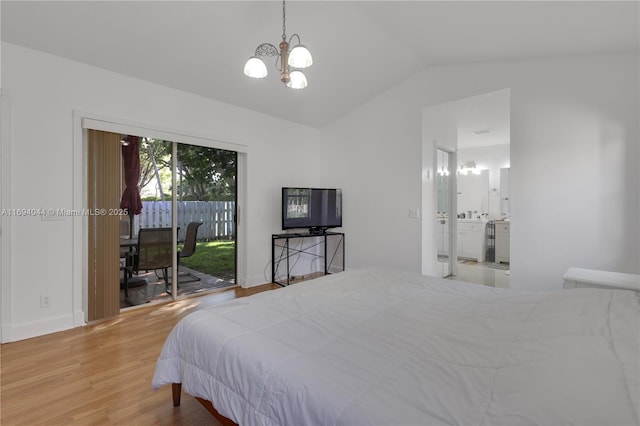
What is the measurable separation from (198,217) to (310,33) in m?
2.66

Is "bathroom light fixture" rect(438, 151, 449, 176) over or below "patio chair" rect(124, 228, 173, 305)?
over

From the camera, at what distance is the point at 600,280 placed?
2266mm

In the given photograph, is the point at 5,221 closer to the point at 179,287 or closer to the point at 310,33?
the point at 179,287

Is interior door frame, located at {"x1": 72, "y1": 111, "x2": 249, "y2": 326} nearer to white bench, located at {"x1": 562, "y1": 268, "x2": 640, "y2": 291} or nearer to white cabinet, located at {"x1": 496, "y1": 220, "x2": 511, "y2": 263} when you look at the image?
white bench, located at {"x1": 562, "y1": 268, "x2": 640, "y2": 291}

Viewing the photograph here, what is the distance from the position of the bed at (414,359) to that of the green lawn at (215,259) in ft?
Result: 8.38

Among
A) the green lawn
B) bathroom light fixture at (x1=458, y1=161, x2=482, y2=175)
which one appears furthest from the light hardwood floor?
bathroom light fixture at (x1=458, y1=161, x2=482, y2=175)

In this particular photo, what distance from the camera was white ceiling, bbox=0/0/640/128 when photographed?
2.39 m

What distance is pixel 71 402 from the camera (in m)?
1.82

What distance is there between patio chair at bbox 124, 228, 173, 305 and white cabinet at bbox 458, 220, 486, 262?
18.8ft

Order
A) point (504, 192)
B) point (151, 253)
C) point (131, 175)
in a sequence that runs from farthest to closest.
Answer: point (504, 192) → point (151, 253) → point (131, 175)

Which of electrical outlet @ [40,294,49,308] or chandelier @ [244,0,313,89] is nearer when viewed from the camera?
chandelier @ [244,0,313,89]

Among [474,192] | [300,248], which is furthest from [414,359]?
[474,192]

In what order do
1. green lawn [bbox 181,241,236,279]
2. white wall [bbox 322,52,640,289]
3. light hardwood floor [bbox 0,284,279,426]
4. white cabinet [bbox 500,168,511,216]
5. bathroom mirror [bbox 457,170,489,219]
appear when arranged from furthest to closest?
bathroom mirror [bbox 457,170,489,219] < white cabinet [bbox 500,168,511,216] < green lawn [bbox 181,241,236,279] < white wall [bbox 322,52,640,289] < light hardwood floor [bbox 0,284,279,426]

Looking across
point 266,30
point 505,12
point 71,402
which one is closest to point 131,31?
point 266,30
